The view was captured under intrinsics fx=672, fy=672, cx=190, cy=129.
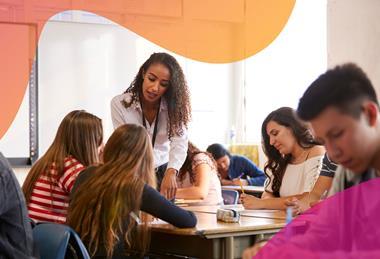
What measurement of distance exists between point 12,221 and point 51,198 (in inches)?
34.0

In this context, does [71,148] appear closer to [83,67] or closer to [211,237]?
[211,237]

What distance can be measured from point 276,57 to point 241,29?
3538 mm

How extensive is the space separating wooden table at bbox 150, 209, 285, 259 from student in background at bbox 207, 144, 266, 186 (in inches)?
141

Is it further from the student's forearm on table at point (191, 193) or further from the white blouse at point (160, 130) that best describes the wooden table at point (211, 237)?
the student's forearm on table at point (191, 193)

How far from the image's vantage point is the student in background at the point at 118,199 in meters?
2.42

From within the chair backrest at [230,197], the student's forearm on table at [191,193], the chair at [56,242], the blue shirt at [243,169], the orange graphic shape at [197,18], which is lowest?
the blue shirt at [243,169]

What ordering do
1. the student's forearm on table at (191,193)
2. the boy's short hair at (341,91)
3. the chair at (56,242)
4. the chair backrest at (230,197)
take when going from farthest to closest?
1. the chair backrest at (230,197)
2. the student's forearm on table at (191,193)
3. the chair at (56,242)
4. the boy's short hair at (341,91)

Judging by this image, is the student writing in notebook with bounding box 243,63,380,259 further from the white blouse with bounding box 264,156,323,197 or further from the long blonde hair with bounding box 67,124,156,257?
the white blouse with bounding box 264,156,323,197

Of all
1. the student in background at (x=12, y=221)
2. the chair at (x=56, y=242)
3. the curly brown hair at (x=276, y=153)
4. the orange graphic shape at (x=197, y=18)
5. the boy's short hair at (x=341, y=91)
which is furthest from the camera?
the orange graphic shape at (x=197, y=18)

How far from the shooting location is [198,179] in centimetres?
385

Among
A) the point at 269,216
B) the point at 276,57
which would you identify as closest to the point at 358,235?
the point at 269,216

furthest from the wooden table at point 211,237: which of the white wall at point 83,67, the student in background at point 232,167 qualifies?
the student in background at point 232,167

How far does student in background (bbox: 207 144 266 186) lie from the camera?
251 inches

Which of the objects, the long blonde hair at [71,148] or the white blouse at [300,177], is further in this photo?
the white blouse at [300,177]
